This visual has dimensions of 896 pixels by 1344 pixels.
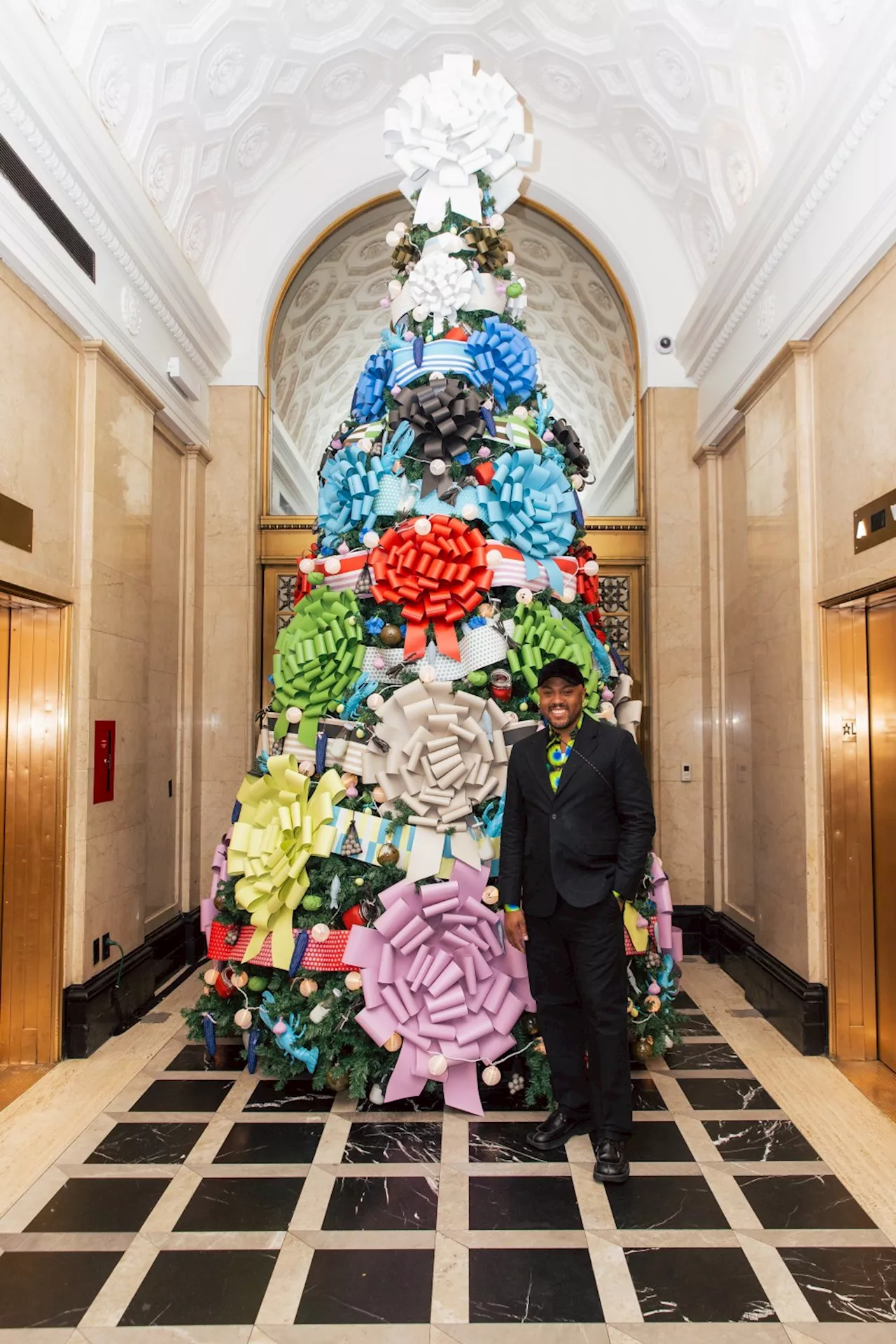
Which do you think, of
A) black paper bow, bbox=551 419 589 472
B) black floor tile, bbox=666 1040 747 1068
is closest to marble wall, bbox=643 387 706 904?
black floor tile, bbox=666 1040 747 1068

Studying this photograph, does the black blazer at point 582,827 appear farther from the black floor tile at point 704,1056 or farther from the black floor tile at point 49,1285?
the black floor tile at point 49,1285

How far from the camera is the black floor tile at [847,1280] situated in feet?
6.63

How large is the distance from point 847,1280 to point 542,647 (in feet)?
6.89

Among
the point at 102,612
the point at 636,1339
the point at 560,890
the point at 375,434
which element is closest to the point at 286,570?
the point at 102,612

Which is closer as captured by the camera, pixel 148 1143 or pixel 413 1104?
pixel 148 1143

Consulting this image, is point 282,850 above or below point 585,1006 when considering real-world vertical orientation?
above

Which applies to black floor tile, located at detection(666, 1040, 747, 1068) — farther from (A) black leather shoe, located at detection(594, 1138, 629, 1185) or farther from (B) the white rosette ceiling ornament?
(B) the white rosette ceiling ornament

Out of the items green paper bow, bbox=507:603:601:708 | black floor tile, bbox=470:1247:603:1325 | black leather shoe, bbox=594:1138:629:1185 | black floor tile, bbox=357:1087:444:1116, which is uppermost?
green paper bow, bbox=507:603:601:708

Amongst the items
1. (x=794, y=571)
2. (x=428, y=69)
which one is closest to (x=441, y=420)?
(x=794, y=571)

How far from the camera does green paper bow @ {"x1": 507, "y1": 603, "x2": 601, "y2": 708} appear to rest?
10.7ft

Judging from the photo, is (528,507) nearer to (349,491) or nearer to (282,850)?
(349,491)

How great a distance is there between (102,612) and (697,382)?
4.22 meters

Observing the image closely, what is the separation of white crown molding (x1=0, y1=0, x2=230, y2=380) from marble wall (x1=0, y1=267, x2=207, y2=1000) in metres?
0.57

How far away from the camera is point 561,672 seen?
278 centimetres
